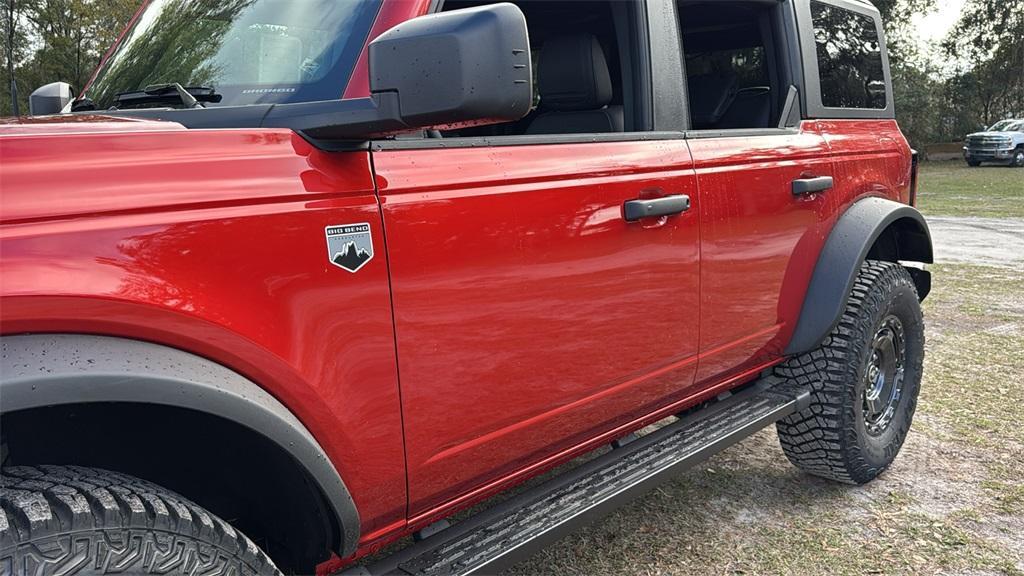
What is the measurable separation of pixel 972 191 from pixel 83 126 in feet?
73.8

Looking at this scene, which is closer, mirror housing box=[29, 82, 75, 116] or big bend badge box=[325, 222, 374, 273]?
big bend badge box=[325, 222, 374, 273]

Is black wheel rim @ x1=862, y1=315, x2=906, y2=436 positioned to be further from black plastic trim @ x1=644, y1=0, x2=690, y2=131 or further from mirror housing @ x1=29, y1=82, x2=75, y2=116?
mirror housing @ x1=29, y1=82, x2=75, y2=116

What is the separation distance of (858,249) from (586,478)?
158cm

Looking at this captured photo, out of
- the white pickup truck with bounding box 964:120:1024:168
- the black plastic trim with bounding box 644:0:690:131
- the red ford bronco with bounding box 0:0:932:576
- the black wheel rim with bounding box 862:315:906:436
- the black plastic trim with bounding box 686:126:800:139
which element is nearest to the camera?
the red ford bronco with bounding box 0:0:932:576

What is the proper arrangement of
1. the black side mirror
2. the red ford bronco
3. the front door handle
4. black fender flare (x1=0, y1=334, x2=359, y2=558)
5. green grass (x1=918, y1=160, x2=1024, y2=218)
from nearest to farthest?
black fender flare (x1=0, y1=334, x2=359, y2=558), the red ford bronco, the black side mirror, the front door handle, green grass (x1=918, y1=160, x2=1024, y2=218)

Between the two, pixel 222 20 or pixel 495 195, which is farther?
pixel 222 20

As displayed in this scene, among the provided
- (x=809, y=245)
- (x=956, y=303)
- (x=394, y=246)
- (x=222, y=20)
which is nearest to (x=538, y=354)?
(x=394, y=246)

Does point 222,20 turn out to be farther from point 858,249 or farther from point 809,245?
point 858,249

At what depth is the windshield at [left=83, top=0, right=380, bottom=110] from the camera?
1.90m

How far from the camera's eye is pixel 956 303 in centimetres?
721

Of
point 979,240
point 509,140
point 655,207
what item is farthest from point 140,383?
point 979,240

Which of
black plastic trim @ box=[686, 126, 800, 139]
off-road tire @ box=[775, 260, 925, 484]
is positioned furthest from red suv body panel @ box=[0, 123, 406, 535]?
off-road tire @ box=[775, 260, 925, 484]

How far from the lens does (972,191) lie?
67.1 ft

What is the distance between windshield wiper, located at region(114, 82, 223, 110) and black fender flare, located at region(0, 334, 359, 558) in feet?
2.35
